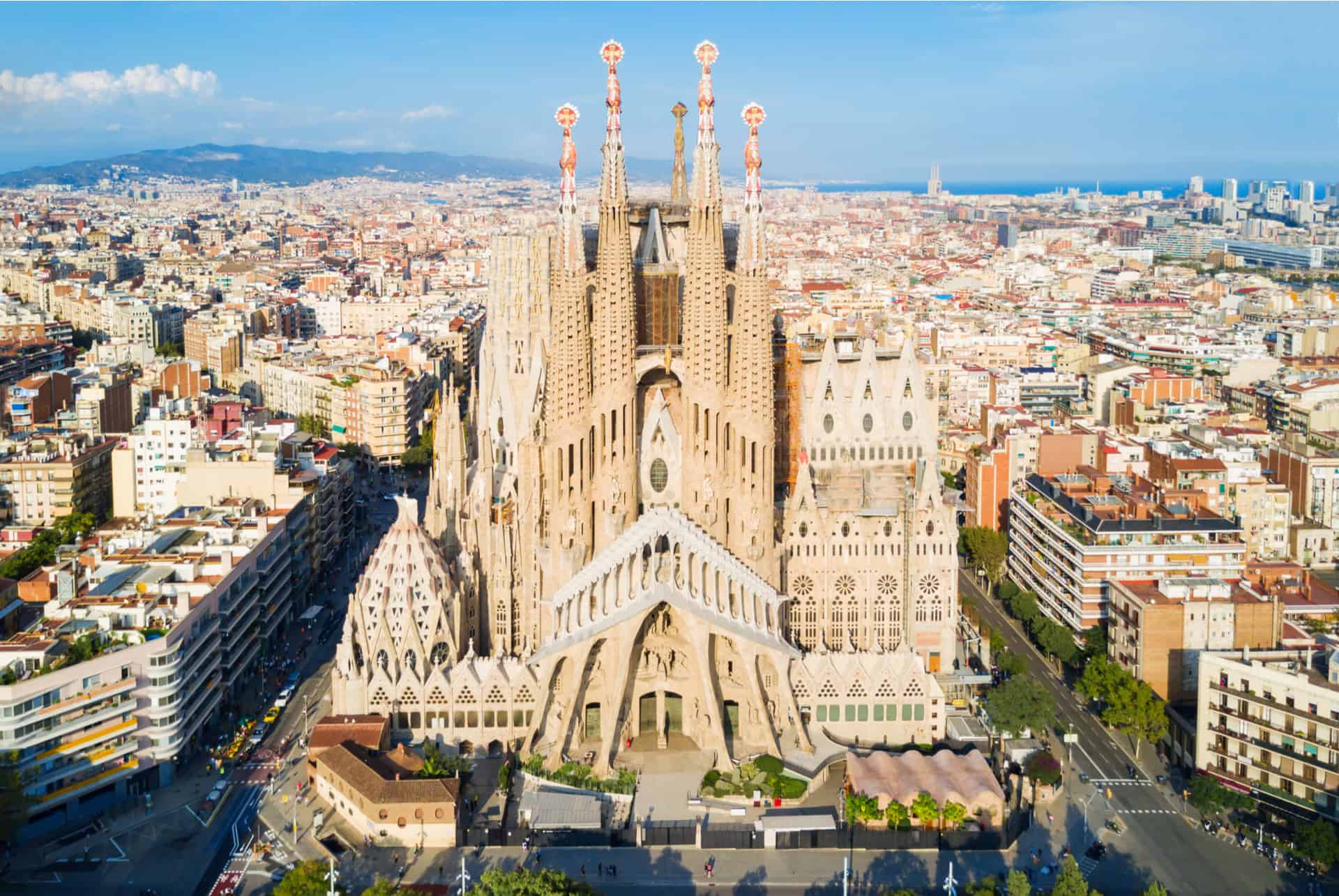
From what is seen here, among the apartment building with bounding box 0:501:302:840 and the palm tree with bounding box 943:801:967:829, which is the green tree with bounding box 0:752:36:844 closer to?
the apartment building with bounding box 0:501:302:840

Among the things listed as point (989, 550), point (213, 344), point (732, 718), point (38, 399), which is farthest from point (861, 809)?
point (213, 344)

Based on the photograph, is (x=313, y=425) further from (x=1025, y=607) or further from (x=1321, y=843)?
(x=1321, y=843)

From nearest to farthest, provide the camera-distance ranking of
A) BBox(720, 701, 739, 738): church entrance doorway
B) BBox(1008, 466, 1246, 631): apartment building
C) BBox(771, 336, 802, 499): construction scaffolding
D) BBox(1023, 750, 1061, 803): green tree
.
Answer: BBox(1023, 750, 1061, 803): green tree → BBox(720, 701, 739, 738): church entrance doorway → BBox(771, 336, 802, 499): construction scaffolding → BBox(1008, 466, 1246, 631): apartment building

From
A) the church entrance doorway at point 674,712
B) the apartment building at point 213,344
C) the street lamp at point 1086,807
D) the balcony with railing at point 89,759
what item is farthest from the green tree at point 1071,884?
the apartment building at point 213,344

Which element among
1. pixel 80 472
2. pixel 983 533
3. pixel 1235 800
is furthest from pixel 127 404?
pixel 1235 800

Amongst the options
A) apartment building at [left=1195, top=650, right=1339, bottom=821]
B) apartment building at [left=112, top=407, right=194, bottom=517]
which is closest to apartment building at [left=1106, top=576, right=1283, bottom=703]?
apartment building at [left=1195, top=650, right=1339, bottom=821]

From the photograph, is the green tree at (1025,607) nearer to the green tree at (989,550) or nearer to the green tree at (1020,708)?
the green tree at (989,550)
